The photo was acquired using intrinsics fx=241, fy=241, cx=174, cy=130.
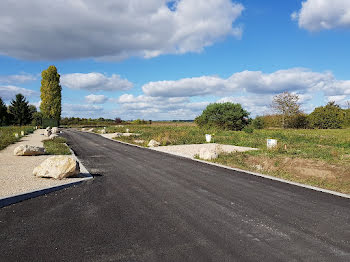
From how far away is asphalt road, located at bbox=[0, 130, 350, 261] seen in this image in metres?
3.35

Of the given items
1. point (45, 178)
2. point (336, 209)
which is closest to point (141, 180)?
point (45, 178)

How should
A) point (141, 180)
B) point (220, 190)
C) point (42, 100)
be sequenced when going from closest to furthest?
point (220, 190) < point (141, 180) < point (42, 100)

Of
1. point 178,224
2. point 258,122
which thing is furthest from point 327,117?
point 178,224

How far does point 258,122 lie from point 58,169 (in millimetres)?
36871

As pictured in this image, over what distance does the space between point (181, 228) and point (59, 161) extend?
546 cm

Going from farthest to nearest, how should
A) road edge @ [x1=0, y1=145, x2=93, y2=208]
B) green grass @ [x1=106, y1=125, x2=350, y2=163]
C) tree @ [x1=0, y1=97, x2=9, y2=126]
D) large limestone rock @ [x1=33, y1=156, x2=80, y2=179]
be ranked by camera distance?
tree @ [x1=0, y1=97, x2=9, y2=126] < green grass @ [x1=106, y1=125, x2=350, y2=163] < large limestone rock @ [x1=33, y1=156, x2=80, y2=179] < road edge @ [x1=0, y1=145, x2=93, y2=208]

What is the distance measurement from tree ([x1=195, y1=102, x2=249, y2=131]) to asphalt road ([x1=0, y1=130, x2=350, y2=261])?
27730 mm

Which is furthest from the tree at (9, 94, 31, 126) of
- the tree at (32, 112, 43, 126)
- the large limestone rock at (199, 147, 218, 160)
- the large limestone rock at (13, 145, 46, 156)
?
the large limestone rock at (199, 147, 218, 160)

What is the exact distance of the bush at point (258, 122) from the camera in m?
38.9

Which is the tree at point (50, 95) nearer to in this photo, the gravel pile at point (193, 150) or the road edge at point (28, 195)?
the gravel pile at point (193, 150)

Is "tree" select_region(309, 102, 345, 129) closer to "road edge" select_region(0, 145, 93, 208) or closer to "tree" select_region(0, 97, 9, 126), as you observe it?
"road edge" select_region(0, 145, 93, 208)

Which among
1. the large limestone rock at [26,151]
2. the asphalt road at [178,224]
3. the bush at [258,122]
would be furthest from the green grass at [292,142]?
the bush at [258,122]

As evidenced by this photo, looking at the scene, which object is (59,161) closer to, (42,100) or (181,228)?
(181,228)

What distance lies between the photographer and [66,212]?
16.3 feet
